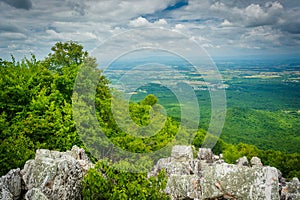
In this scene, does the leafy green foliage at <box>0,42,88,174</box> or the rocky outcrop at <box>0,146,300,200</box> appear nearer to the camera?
the rocky outcrop at <box>0,146,300,200</box>

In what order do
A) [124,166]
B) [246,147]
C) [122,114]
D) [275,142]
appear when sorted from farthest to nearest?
[275,142] < [246,147] < [122,114] < [124,166]

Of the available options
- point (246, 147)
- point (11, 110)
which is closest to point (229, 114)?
point (246, 147)

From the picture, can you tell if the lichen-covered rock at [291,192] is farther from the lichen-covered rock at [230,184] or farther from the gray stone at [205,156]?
the gray stone at [205,156]

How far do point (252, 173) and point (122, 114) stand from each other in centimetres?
2040

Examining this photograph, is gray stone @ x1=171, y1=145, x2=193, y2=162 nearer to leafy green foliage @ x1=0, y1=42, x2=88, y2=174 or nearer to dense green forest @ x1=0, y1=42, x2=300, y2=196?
dense green forest @ x1=0, y1=42, x2=300, y2=196

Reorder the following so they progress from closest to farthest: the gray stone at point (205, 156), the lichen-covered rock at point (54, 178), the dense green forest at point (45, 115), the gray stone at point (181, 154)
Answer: the lichen-covered rock at point (54, 178)
the dense green forest at point (45, 115)
the gray stone at point (181, 154)
the gray stone at point (205, 156)

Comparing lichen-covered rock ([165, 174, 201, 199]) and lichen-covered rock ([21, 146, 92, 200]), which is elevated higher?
lichen-covered rock ([21, 146, 92, 200])

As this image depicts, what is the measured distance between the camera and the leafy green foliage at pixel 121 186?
608 inches

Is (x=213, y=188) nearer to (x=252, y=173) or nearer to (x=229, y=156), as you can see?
(x=252, y=173)

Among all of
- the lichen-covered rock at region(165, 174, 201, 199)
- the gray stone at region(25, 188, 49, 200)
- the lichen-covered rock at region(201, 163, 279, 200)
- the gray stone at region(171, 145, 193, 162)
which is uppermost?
the gray stone at region(25, 188, 49, 200)

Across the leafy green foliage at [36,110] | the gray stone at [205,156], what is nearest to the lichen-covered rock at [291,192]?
the gray stone at [205,156]

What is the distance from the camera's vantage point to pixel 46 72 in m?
34.8

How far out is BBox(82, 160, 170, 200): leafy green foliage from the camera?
50.7 feet

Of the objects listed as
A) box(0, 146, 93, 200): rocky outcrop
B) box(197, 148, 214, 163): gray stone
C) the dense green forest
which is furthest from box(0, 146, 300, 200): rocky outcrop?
box(197, 148, 214, 163): gray stone
